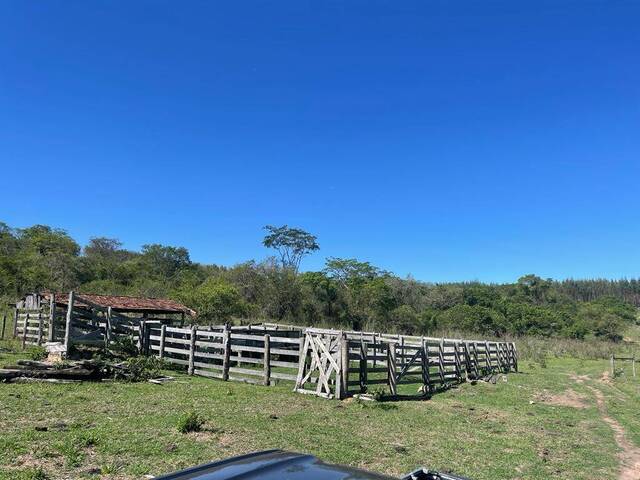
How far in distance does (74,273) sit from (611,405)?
57.1 m

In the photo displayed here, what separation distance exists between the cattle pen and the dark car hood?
11.7 meters

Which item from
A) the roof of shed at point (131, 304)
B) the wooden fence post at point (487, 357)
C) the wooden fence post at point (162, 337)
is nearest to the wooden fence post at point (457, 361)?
the wooden fence post at point (487, 357)

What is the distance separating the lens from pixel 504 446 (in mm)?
9383

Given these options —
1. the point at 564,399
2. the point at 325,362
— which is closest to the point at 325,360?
the point at 325,362

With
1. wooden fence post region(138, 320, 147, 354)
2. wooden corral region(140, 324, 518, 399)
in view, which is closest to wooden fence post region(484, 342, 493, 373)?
wooden corral region(140, 324, 518, 399)

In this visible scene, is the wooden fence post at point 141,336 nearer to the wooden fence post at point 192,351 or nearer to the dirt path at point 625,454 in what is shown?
the wooden fence post at point 192,351

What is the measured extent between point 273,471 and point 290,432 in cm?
723

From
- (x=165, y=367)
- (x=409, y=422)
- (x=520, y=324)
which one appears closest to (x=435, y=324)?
(x=520, y=324)

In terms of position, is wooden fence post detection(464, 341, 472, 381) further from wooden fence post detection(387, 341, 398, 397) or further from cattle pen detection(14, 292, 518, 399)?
wooden fence post detection(387, 341, 398, 397)

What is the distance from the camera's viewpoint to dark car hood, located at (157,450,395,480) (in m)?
2.44

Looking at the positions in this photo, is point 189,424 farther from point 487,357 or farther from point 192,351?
point 487,357

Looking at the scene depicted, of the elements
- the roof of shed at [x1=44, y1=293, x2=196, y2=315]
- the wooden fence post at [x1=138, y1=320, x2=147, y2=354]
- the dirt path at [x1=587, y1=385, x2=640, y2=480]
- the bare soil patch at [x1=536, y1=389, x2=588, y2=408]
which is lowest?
the bare soil patch at [x1=536, y1=389, x2=588, y2=408]

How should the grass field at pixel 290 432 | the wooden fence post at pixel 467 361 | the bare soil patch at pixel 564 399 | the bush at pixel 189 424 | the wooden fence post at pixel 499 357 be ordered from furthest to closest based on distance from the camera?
the wooden fence post at pixel 499 357 → the wooden fence post at pixel 467 361 → the bare soil patch at pixel 564 399 → the bush at pixel 189 424 → the grass field at pixel 290 432

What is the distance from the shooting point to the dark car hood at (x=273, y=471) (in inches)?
96.3
